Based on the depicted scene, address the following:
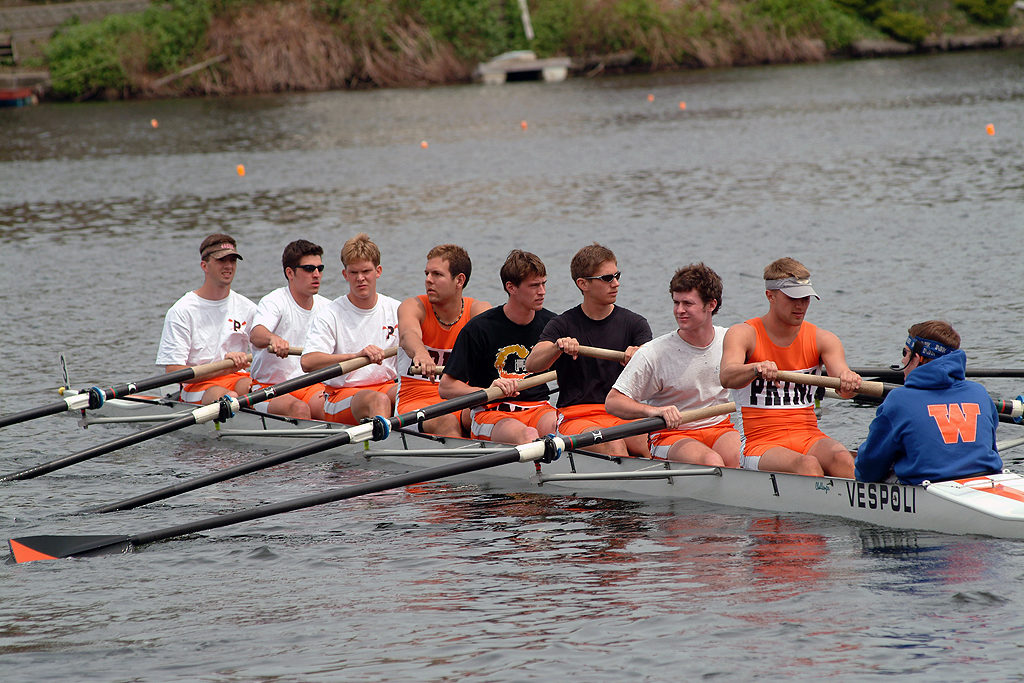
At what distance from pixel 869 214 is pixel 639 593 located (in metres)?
17.9

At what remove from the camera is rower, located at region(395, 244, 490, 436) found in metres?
10.4

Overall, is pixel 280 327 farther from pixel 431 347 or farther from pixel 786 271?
pixel 786 271

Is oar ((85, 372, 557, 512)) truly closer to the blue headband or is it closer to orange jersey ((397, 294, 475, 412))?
orange jersey ((397, 294, 475, 412))

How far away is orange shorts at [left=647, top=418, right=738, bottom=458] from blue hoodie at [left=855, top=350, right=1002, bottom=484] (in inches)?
58.9

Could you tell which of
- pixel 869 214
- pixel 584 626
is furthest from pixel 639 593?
pixel 869 214

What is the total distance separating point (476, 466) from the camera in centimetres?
909

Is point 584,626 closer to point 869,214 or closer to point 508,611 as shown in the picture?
point 508,611

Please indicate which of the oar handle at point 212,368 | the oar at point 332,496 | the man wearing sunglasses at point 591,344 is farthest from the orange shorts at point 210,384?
→ the man wearing sunglasses at point 591,344

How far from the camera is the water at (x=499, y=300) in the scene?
719 cm

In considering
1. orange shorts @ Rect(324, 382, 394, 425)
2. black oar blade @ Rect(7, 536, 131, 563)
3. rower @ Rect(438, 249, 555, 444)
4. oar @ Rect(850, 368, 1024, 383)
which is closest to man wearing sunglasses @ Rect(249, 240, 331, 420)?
orange shorts @ Rect(324, 382, 394, 425)

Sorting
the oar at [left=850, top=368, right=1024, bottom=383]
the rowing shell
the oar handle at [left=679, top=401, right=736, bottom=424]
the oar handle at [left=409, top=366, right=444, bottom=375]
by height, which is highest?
the oar handle at [left=409, top=366, right=444, bottom=375]

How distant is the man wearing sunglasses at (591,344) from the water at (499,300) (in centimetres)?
67

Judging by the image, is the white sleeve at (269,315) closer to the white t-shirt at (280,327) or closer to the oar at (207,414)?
the white t-shirt at (280,327)

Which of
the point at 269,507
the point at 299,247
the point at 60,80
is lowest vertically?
the point at 269,507
